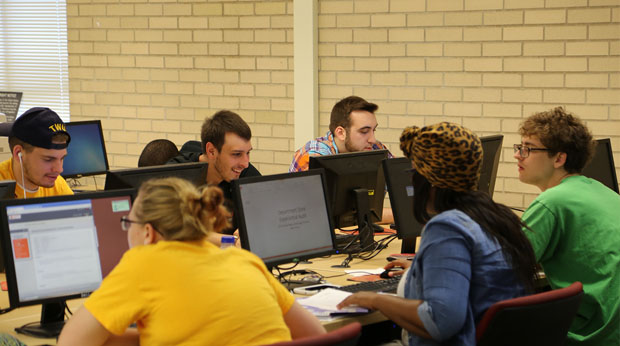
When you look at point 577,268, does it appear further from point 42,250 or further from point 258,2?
point 258,2

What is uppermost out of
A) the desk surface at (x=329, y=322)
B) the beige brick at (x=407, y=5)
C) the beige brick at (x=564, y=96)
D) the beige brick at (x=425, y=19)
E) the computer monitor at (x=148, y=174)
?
the beige brick at (x=407, y=5)

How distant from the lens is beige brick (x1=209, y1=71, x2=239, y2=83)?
6500 mm

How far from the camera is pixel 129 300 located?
2.11 metres

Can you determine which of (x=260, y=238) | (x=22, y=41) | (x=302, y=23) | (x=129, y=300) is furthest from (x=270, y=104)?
(x=129, y=300)

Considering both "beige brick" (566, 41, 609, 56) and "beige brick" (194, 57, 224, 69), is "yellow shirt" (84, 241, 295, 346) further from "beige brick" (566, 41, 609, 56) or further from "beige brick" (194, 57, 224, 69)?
"beige brick" (194, 57, 224, 69)

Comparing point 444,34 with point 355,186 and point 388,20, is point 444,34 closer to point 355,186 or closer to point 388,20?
point 388,20

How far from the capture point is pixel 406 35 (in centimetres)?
581

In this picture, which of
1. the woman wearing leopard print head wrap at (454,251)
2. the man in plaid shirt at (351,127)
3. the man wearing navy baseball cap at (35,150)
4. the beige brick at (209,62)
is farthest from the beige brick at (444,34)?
the woman wearing leopard print head wrap at (454,251)

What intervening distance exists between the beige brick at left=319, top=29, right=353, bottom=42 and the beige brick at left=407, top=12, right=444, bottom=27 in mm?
478

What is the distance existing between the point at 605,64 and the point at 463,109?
97cm

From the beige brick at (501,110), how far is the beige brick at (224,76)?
2.02 metres

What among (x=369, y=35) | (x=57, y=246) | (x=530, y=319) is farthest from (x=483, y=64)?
(x=57, y=246)

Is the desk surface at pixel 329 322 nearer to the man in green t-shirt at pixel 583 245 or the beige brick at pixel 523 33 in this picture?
the man in green t-shirt at pixel 583 245

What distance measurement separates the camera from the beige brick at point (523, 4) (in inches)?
211
